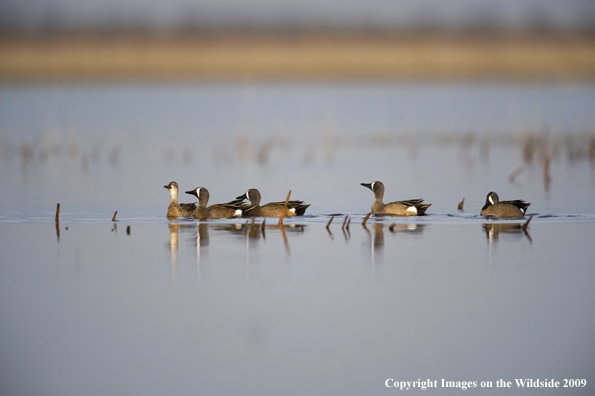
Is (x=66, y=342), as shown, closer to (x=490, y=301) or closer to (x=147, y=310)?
(x=147, y=310)

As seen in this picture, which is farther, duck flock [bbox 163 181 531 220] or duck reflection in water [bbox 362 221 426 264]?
duck flock [bbox 163 181 531 220]

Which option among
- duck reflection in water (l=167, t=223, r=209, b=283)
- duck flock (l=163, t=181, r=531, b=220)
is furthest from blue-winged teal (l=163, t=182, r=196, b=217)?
duck reflection in water (l=167, t=223, r=209, b=283)

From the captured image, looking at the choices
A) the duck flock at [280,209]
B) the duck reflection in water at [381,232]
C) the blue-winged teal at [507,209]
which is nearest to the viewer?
the duck reflection in water at [381,232]

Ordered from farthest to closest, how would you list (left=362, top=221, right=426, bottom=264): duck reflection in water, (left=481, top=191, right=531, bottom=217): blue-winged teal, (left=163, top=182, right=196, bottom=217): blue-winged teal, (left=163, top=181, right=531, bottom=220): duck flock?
(left=163, top=182, right=196, bottom=217): blue-winged teal → (left=163, top=181, right=531, bottom=220): duck flock → (left=481, top=191, right=531, bottom=217): blue-winged teal → (left=362, top=221, right=426, bottom=264): duck reflection in water

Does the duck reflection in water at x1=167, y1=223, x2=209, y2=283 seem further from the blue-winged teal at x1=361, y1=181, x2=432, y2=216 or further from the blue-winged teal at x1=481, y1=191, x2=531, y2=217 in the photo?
the blue-winged teal at x1=481, y1=191, x2=531, y2=217

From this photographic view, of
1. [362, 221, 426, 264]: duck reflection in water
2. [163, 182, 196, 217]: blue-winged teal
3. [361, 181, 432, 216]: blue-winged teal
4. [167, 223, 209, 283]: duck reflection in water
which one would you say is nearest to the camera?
[167, 223, 209, 283]: duck reflection in water

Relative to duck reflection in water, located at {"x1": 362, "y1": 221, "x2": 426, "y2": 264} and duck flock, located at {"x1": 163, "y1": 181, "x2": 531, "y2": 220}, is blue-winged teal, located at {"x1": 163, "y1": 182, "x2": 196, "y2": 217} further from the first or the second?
duck reflection in water, located at {"x1": 362, "y1": 221, "x2": 426, "y2": 264}

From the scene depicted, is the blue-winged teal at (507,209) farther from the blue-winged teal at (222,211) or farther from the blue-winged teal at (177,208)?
the blue-winged teal at (177,208)

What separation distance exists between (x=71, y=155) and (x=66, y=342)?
62.6 feet

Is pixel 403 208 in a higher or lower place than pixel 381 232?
higher

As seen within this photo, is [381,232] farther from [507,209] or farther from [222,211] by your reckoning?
[222,211]

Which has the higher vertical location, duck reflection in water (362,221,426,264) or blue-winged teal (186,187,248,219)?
blue-winged teal (186,187,248,219)

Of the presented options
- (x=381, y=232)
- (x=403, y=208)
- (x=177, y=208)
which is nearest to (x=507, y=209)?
(x=403, y=208)

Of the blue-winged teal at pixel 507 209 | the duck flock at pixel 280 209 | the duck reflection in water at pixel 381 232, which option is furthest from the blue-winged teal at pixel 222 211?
the blue-winged teal at pixel 507 209
